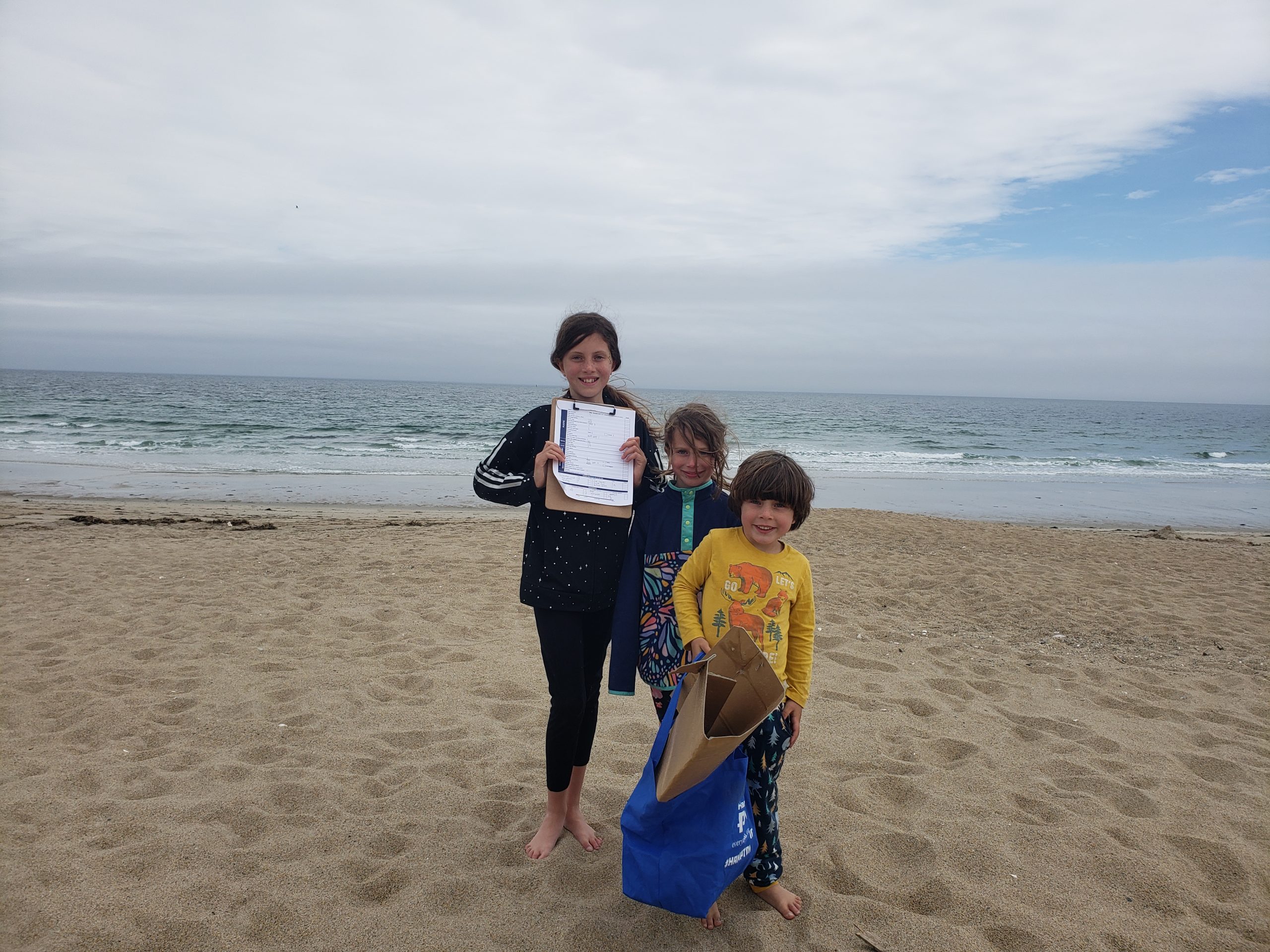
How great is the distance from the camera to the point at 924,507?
14.2 meters

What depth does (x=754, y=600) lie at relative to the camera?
2.37 meters

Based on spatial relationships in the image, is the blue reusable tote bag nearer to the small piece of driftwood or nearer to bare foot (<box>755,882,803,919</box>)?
bare foot (<box>755,882,803,919</box>)

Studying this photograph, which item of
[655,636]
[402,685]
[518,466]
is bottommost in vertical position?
[402,685]

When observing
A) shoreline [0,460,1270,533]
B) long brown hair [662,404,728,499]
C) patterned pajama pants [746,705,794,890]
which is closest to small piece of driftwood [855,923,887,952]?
patterned pajama pants [746,705,794,890]

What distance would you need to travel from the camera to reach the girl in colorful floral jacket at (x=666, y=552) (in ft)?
8.44

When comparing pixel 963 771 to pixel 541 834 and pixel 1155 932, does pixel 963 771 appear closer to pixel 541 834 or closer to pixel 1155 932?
pixel 1155 932

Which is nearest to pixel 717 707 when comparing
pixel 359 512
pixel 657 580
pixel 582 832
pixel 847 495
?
pixel 657 580

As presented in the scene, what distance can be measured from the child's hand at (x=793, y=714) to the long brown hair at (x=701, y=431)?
2.44ft

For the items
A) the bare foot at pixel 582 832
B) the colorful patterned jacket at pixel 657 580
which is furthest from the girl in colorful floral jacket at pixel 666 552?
the bare foot at pixel 582 832

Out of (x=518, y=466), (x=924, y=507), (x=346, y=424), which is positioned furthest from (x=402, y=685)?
(x=346, y=424)

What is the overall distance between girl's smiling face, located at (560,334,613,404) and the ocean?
1.05 feet

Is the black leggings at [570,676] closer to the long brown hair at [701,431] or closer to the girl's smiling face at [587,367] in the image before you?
the long brown hair at [701,431]

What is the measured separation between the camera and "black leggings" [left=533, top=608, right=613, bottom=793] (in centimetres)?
261

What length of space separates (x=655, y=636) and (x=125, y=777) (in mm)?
2453
